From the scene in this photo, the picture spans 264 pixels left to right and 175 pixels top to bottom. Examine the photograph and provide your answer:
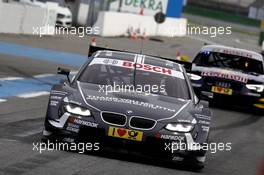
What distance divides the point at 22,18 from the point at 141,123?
2378cm

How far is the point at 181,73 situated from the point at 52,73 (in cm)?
1147

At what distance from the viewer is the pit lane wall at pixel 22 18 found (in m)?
31.8

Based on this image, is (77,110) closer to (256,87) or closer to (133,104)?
(133,104)

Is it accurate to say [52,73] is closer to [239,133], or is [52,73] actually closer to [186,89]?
[239,133]

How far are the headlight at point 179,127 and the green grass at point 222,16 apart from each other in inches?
2923

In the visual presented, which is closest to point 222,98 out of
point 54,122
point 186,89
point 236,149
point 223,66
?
point 223,66

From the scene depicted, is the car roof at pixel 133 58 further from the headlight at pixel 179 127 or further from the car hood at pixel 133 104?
the headlight at pixel 179 127

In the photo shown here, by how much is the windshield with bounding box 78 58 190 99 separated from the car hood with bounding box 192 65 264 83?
8091 mm

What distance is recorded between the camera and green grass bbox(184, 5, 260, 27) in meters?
84.1

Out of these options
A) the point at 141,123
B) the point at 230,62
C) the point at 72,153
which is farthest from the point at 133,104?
the point at 230,62

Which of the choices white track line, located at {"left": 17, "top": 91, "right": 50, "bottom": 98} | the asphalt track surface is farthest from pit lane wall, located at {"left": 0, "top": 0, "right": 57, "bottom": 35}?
white track line, located at {"left": 17, "top": 91, "right": 50, "bottom": 98}

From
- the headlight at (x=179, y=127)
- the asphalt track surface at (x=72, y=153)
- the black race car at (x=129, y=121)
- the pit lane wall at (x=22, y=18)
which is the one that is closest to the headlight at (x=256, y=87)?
the asphalt track surface at (x=72, y=153)

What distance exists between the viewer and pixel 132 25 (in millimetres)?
47031

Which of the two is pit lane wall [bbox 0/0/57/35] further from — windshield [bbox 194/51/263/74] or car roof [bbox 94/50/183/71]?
car roof [bbox 94/50/183/71]
